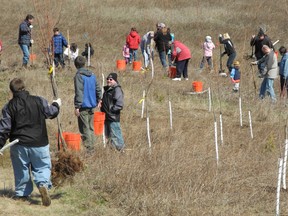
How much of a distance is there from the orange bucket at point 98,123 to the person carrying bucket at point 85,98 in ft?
1.83

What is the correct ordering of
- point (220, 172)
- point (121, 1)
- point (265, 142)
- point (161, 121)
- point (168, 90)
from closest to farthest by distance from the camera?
point (220, 172) < point (265, 142) < point (161, 121) < point (168, 90) < point (121, 1)

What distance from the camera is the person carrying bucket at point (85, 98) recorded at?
9.22 metres

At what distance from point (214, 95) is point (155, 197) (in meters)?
8.10

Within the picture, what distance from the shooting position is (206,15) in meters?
31.9

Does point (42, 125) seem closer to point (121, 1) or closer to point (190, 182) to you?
point (190, 182)

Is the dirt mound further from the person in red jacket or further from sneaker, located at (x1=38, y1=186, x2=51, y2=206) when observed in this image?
the person in red jacket

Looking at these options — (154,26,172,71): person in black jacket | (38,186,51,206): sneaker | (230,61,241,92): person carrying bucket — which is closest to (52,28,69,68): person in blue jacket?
(154,26,172,71): person in black jacket

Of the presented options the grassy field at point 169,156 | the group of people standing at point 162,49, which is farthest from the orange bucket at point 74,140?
the group of people standing at point 162,49

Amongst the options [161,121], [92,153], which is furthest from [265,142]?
[92,153]

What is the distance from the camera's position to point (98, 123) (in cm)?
1030

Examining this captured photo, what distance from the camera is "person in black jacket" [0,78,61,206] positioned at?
6.75m

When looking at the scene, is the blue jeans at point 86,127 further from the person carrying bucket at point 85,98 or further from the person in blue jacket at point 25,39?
the person in blue jacket at point 25,39

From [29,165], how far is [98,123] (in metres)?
3.35

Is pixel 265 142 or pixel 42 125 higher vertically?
pixel 42 125
